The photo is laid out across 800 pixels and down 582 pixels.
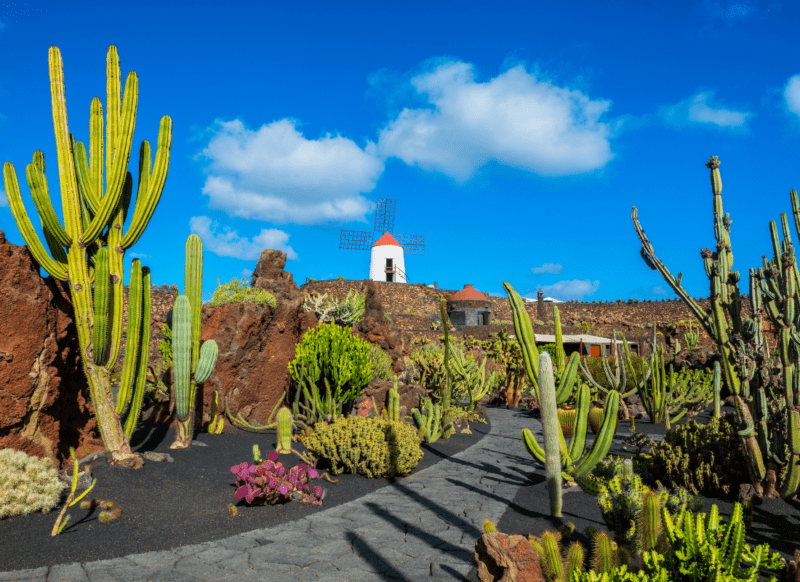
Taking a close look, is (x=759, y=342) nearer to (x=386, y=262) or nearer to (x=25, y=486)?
(x=25, y=486)

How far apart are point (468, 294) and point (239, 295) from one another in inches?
1353

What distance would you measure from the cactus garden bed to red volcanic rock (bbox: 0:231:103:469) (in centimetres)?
57

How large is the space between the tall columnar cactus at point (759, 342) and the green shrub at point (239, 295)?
6.55 m

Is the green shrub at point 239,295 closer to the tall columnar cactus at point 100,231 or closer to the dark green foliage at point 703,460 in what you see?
the tall columnar cactus at point 100,231

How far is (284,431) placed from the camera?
6.77 metres

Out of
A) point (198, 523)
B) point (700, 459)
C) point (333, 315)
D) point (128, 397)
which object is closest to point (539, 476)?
point (700, 459)

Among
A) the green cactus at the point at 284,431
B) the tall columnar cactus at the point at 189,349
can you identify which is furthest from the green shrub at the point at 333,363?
the tall columnar cactus at the point at 189,349

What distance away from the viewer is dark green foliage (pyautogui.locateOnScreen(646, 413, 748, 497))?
4.98 m

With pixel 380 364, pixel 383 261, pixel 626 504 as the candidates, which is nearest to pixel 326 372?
pixel 380 364

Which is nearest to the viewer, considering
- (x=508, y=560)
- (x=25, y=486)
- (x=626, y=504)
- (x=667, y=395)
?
(x=508, y=560)

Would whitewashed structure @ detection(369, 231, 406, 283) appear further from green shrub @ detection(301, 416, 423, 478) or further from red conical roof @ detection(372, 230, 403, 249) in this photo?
green shrub @ detection(301, 416, 423, 478)

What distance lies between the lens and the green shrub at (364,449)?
19.8 feet

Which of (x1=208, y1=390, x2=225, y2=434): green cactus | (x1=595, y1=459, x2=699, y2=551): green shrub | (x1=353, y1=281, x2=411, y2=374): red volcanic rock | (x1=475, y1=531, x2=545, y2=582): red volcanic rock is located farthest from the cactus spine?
(x1=353, y1=281, x2=411, y2=374): red volcanic rock

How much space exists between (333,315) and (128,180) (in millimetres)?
10233
